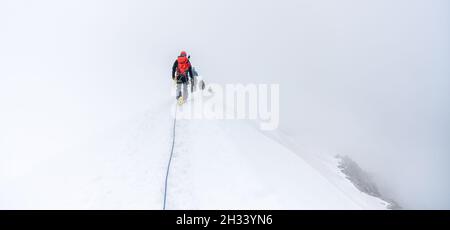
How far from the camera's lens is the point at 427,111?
150 meters

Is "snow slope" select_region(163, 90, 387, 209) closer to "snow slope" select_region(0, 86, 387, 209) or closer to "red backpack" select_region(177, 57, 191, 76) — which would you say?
"snow slope" select_region(0, 86, 387, 209)

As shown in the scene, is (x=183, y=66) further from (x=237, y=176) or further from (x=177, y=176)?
(x=237, y=176)

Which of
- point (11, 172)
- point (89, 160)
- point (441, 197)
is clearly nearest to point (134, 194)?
point (89, 160)

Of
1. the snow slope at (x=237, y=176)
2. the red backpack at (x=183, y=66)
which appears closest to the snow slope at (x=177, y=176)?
the snow slope at (x=237, y=176)

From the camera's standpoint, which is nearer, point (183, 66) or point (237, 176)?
point (237, 176)

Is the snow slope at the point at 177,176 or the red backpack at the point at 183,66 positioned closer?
the snow slope at the point at 177,176

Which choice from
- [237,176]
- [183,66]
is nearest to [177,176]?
[237,176]

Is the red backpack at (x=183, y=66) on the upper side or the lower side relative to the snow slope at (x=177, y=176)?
upper

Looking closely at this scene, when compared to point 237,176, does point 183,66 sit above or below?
above

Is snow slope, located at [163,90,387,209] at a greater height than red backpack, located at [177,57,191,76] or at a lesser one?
lesser

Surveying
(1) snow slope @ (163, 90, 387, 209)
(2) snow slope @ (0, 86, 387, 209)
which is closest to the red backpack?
(2) snow slope @ (0, 86, 387, 209)

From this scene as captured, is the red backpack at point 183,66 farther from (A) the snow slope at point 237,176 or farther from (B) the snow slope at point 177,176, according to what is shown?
(A) the snow slope at point 237,176

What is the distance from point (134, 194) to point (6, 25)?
197m

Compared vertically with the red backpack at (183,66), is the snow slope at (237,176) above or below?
below
